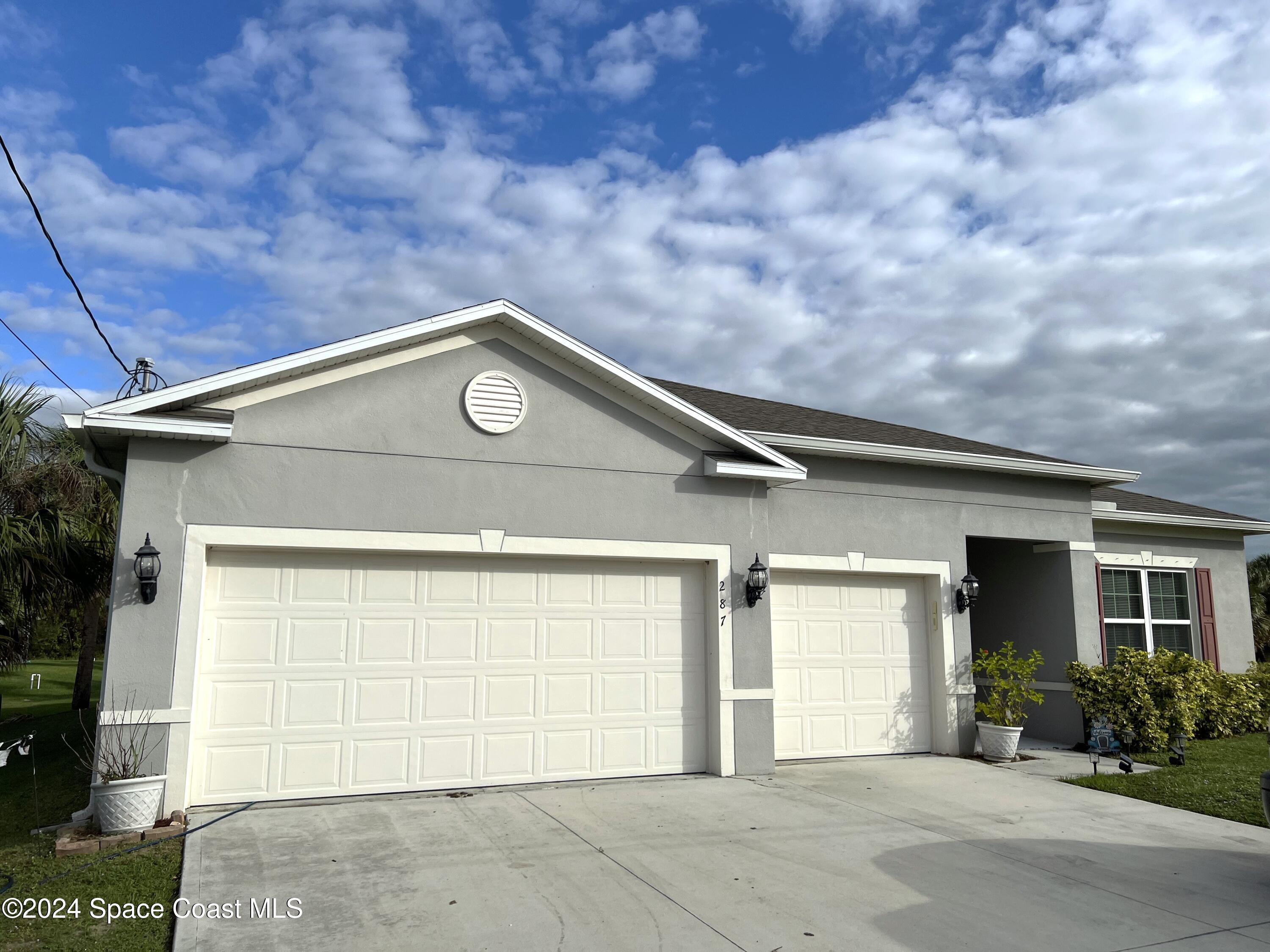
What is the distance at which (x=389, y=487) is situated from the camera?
859 centimetres

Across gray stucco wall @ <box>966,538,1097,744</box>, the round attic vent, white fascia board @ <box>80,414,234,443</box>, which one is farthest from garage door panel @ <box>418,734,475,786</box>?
gray stucco wall @ <box>966,538,1097,744</box>

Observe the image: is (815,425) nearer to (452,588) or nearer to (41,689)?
(452,588)

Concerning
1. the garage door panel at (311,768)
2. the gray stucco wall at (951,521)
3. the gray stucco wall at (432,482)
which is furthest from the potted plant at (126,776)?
the gray stucco wall at (951,521)

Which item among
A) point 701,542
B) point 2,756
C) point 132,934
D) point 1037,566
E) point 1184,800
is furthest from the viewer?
point 1037,566

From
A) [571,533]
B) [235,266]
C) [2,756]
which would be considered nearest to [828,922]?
[571,533]

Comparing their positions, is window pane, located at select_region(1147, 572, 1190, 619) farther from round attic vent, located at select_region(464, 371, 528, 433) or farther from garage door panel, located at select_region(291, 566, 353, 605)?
garage door panel, located at select_region(291, 566, 353, 605)

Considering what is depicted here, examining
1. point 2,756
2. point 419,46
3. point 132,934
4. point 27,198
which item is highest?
point 419,46

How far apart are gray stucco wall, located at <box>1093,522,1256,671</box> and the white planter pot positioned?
1460 centimetres

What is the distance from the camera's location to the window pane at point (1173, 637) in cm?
1450

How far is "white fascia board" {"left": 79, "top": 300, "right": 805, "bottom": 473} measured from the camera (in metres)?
7.77

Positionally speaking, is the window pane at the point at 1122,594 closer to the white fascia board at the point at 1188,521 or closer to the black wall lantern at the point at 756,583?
the white fascia board at the point at 1188,521

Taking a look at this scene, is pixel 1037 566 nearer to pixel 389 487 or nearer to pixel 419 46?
pixel 389 487

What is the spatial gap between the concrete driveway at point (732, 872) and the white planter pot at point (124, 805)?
0.46 m

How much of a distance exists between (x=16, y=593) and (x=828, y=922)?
33.8 feet
